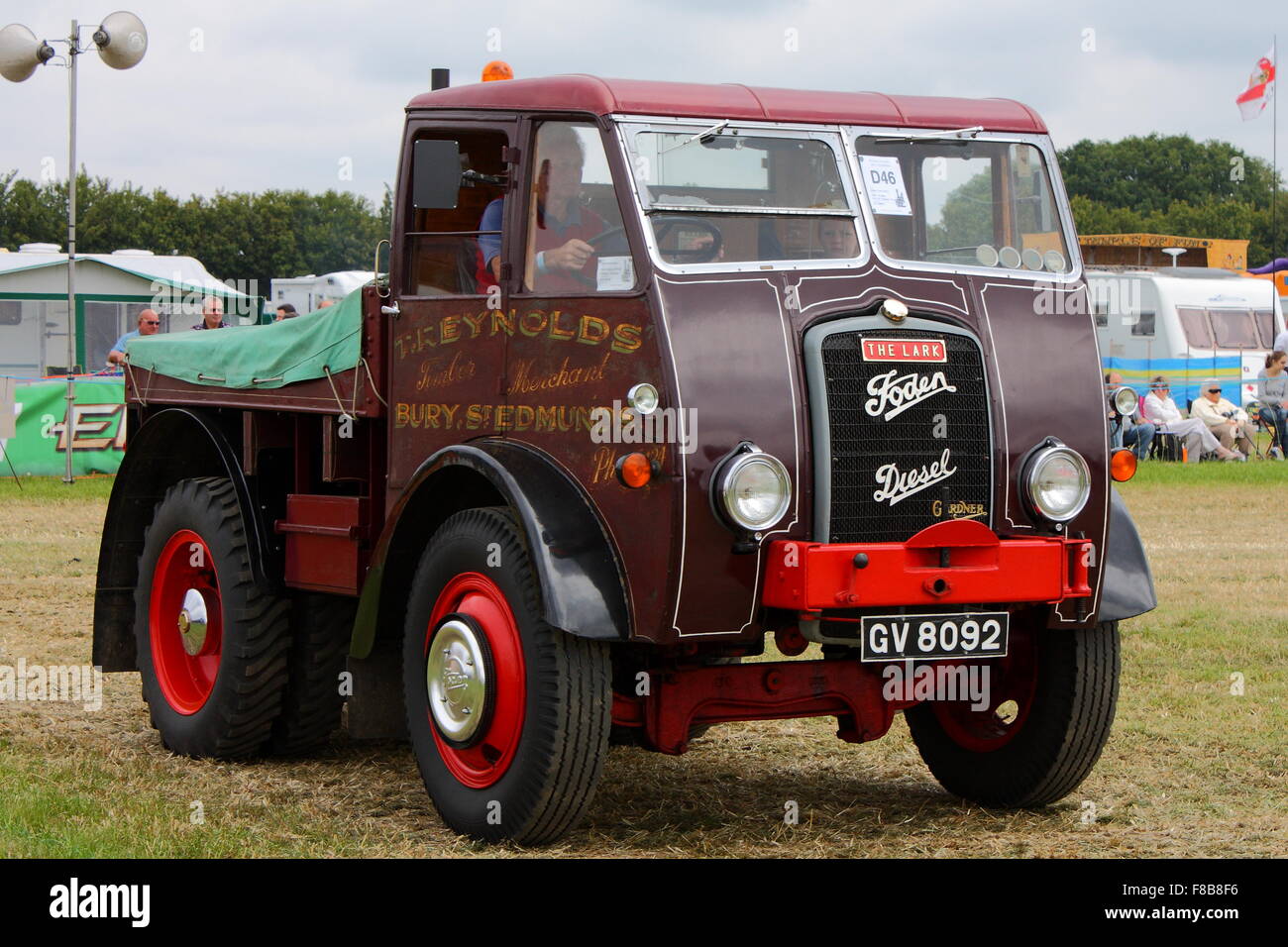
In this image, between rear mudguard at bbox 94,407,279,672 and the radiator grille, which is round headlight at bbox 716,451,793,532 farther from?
rear mudguard at bbox 94,407,279,672

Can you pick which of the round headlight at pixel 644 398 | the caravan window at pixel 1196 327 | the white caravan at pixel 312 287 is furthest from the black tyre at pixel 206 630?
the caravan window at pixel 1196 327

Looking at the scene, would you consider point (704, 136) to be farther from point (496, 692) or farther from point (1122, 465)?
point (496, 692)

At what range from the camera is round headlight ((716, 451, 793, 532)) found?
5.70 meters

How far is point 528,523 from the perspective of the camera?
5.86 metres

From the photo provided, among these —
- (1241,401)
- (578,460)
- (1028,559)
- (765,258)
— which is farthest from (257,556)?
(1241,401)

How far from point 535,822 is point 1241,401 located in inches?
1115

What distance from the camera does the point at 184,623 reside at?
817 cm

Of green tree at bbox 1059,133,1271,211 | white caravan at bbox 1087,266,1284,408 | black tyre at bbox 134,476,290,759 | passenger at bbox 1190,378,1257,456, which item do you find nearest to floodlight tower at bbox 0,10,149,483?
black tyre at bbox 134,476,290,759

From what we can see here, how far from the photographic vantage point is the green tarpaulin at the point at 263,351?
284 inches

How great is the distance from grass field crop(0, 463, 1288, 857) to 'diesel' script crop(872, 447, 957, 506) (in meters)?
1.24

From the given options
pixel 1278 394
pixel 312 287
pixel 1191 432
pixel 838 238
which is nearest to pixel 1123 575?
pixel 838 238

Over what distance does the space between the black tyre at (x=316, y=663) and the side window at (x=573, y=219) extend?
2128 millimetres

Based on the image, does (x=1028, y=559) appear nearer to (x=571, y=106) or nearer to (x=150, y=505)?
(x=571, y=106)
